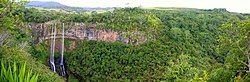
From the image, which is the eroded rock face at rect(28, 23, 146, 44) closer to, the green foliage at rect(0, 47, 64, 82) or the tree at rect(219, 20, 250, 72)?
the green foliage at rect(0, 47, 64, 82)

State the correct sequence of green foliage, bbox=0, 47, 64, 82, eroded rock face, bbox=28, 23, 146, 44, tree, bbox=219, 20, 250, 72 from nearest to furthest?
green foliage, bbox=0, 47, 64, 82 → tree, bbox=219, 20, 250, 72 → eroded rock face, bbox=28, 23, 146, 44

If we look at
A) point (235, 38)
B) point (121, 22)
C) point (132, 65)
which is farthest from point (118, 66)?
point (235, 38)

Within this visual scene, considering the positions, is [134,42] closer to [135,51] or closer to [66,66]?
[135,51]

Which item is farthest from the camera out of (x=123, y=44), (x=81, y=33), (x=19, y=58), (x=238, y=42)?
(x=81, y=33)

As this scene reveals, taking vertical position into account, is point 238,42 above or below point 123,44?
above

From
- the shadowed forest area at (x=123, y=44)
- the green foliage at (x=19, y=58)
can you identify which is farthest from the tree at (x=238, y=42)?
the shadowed forest area at (x=123, y=44)

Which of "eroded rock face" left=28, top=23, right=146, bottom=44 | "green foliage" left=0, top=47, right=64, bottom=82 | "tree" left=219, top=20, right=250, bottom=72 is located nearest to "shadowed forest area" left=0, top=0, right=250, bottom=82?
"eroded rock face" left=28, top=23, right=146, bottom=44

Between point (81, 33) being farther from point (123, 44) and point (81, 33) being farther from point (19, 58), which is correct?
point (19, 58)

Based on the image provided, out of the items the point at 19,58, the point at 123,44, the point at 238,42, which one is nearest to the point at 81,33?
the point at 123,44
